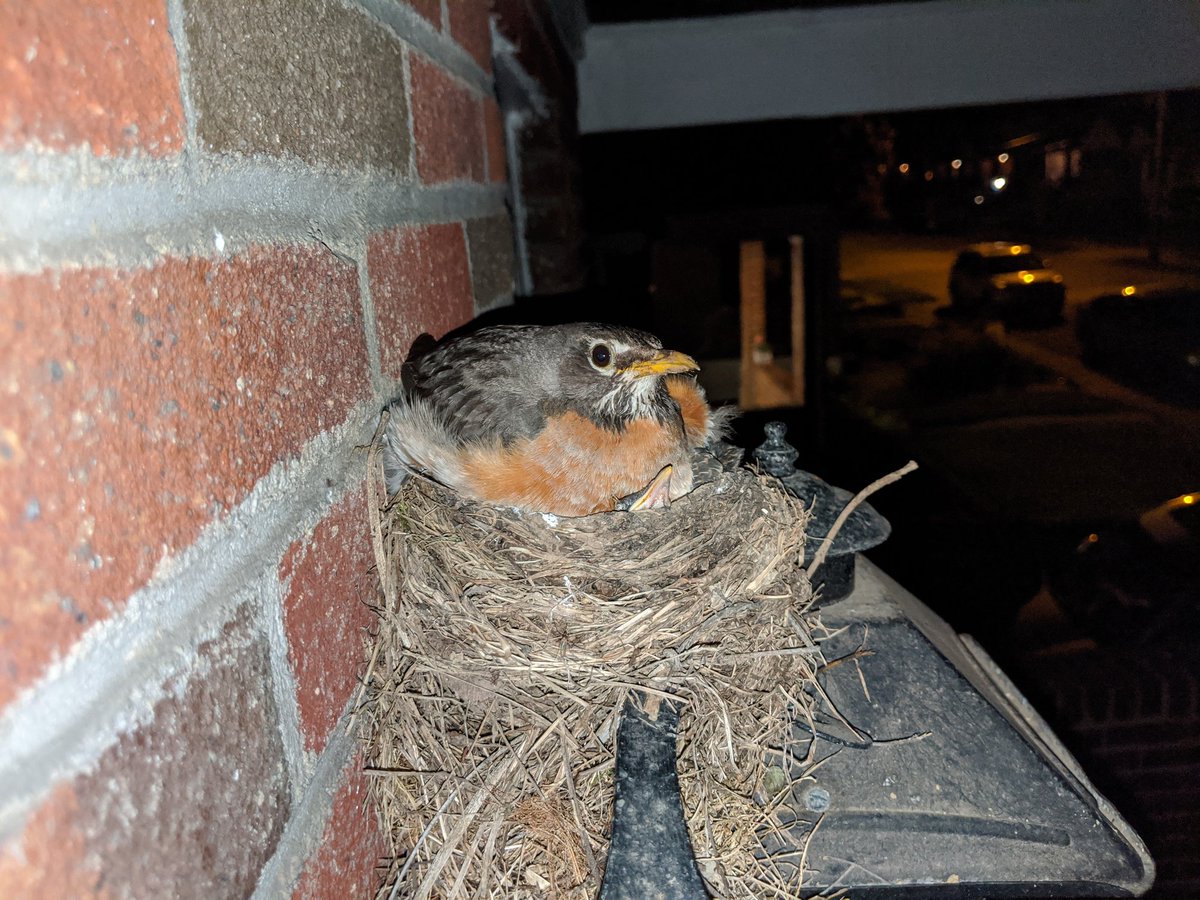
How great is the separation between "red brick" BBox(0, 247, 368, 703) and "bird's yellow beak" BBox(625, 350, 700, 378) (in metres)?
1.08

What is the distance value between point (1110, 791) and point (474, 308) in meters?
4.81

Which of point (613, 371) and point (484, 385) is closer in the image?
point (484, 385)

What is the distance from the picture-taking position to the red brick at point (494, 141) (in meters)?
2.57

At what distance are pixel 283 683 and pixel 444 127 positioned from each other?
1522 mm

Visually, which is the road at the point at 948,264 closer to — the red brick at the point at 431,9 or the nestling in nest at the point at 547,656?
the red brick at the point at 431,9

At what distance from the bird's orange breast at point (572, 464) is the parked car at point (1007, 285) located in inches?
178

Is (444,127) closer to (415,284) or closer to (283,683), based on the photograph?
(415,284)

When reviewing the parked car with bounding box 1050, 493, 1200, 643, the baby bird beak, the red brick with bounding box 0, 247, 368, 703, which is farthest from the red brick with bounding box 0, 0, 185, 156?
the parked car with bounding box 1050, 493, 1200, 643

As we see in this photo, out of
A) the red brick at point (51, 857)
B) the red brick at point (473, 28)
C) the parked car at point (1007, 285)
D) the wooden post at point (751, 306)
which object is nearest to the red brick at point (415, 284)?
the red brick at point (473, 28)

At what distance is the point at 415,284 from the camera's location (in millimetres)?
1675

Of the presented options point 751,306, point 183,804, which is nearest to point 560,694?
point 183,804

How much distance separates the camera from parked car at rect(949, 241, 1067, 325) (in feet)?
17.7

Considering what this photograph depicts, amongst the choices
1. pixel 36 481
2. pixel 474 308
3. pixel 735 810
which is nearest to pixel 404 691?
pixel 735 810

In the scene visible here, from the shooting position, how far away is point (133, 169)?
2.29 ft
